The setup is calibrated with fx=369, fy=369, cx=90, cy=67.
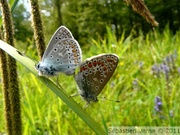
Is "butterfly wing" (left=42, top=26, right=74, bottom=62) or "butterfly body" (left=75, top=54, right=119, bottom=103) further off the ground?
"butterfly wing" (left=42, top=26, right=74, bottom=62)

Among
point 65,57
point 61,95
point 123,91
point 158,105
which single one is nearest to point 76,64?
point 65,57

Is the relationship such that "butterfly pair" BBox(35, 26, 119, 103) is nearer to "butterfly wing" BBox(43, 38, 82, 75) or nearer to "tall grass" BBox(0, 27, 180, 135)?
"butterfly wing" BBox(43, 38, 82, 75)

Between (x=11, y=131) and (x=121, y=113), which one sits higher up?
(x=11, y=131)

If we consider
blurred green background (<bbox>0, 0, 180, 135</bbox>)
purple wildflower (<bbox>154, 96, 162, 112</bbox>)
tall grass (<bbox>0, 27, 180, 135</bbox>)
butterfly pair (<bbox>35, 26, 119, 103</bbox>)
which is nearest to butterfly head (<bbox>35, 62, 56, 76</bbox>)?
butterfly pair (<bbox>35, 26, 119, 103</bbox>)

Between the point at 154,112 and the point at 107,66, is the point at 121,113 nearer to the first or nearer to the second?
the point at 154,112

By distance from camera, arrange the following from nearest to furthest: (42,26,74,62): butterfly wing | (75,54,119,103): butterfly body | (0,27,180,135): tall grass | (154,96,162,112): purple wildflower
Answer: (42,26,74,62): butterfly wing, (75,54,119,103): butterfly body, (0,27,180,135): tall grass, (154,96,162,112): purple wildflower

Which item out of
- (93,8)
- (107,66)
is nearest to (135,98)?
(107,66)

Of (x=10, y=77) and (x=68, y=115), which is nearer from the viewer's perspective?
(x=10, y=77)

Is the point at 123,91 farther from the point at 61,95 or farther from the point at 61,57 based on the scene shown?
the point at 61,95
